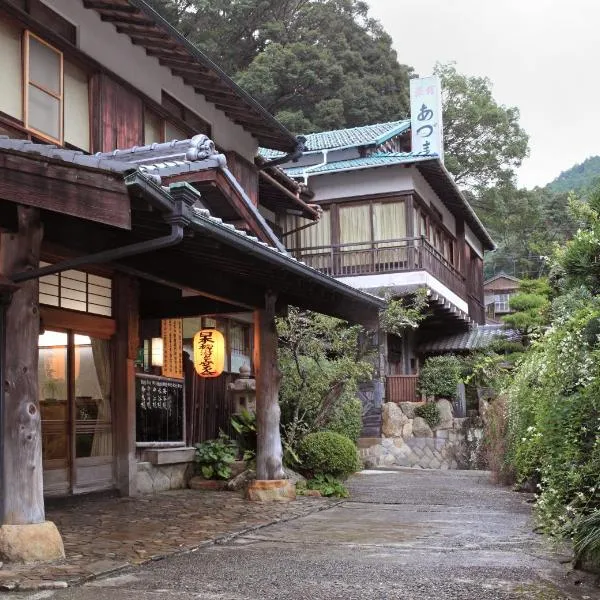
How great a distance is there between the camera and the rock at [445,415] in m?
24.0

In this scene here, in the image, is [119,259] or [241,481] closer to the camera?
[119,259]

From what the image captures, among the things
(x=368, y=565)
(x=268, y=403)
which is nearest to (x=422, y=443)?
(x=268, y=403)

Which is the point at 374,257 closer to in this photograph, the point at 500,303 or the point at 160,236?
the point at 160,236

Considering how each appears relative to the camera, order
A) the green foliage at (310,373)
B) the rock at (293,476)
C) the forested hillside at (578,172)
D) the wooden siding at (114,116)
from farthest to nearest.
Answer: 1. the forested hillside at (578,172)
2. the green foliage at (310,373)
3. the rock at (293,476)
4. the wooden siding at (114,116)

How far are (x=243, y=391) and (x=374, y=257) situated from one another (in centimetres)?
983

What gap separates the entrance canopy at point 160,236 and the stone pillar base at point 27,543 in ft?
8.22

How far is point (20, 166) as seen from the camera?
6.48 meters

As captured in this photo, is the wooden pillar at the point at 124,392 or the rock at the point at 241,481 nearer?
the wooden pillar at the point at 124,392

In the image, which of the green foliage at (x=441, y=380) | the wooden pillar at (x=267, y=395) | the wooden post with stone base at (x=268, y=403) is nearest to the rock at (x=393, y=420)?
the green foliage at (x=441, y=380)

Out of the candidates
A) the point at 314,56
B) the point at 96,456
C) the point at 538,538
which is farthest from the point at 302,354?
the point at 314,56

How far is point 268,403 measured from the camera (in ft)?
40.5

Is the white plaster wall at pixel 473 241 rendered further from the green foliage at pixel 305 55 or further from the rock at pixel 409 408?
the rock at pixel 409 408

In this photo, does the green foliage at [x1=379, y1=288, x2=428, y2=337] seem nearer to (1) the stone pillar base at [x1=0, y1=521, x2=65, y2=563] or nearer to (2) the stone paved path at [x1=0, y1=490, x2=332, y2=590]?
(2) the stone paved path at [x1=0, y1=490, x2=332, y2=590]

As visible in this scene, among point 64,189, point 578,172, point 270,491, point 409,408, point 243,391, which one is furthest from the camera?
point 578,172
